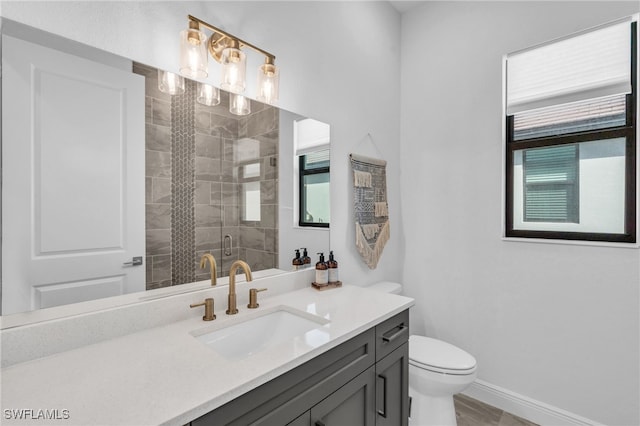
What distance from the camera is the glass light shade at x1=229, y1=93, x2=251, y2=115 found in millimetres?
1360

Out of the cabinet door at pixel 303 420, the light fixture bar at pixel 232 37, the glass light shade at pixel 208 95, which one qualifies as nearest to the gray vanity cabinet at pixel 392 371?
the cabinet door at pixel 303 420

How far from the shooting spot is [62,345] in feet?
2.93

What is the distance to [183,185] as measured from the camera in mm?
1204

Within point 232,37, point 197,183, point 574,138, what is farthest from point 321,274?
point 574,138

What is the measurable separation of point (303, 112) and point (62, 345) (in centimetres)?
144

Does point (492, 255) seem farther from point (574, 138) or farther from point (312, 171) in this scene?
point (312, 171)

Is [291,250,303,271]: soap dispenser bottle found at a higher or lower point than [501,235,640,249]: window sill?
lower

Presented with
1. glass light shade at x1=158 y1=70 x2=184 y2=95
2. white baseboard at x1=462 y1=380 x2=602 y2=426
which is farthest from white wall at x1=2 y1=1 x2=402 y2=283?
white baseboard at x1=462 y1=380 x2=602 y2=426

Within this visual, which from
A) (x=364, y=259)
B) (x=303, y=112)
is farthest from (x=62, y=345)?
(x=364, y=259)

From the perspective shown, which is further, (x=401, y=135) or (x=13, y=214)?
(x=401, y=135)

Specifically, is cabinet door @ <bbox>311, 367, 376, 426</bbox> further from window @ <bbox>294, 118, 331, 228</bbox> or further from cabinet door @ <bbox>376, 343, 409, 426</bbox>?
window @ <bbox>294, 118, 331, 228</bbox>

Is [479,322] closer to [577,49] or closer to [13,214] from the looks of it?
[577,49]

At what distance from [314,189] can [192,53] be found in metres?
0.92

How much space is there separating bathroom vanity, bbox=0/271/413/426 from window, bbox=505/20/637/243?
1.26 metres
